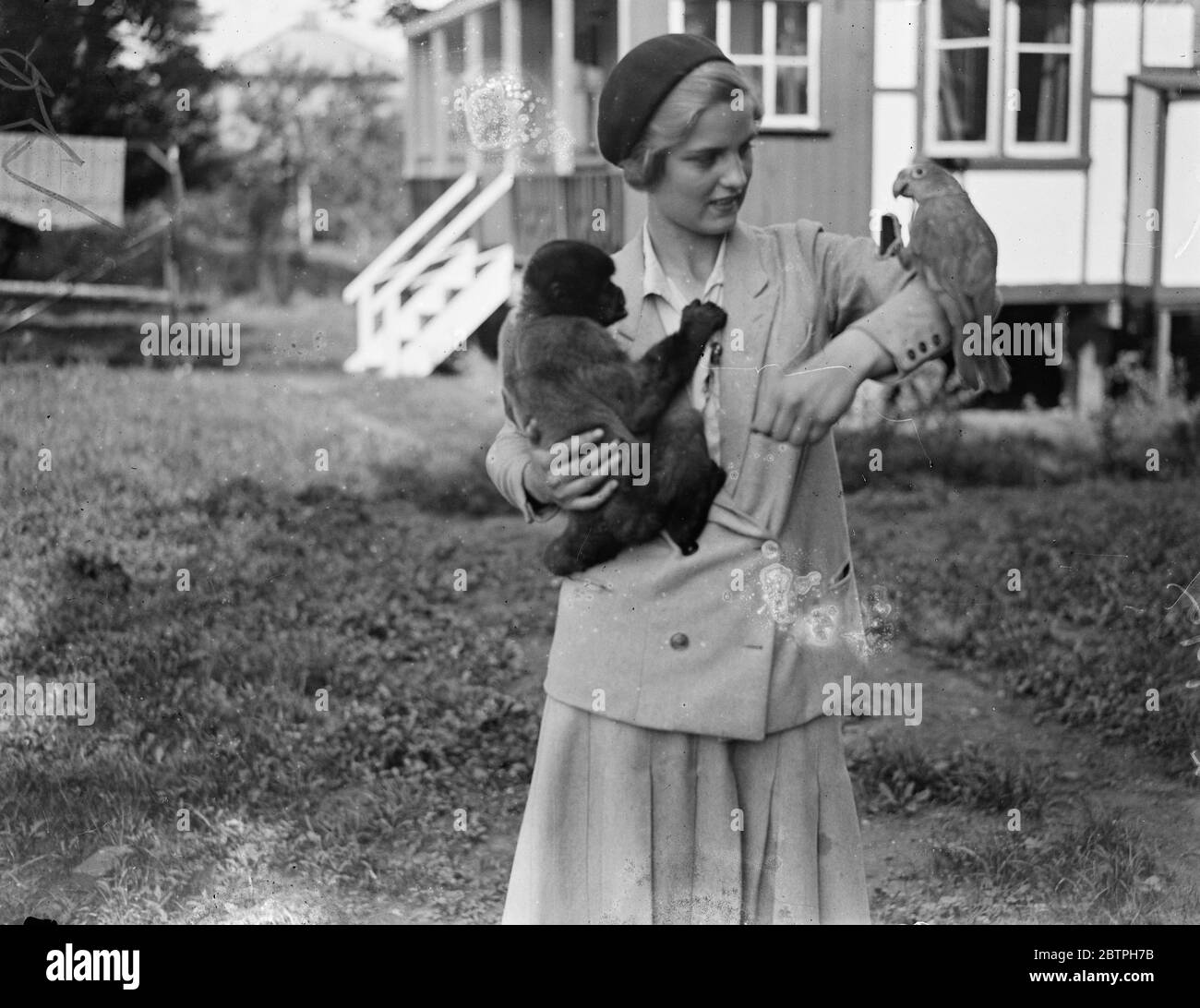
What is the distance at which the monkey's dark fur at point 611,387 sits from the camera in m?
2.66

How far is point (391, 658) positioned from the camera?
4.17 metres

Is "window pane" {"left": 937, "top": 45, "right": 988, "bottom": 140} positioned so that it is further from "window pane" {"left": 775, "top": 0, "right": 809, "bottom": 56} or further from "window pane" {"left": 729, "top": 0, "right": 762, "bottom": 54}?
"window pane" {"left": 729, "top": 0, "right": 762, "bottom": 54}

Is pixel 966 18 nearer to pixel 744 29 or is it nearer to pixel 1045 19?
pixel 1045 19

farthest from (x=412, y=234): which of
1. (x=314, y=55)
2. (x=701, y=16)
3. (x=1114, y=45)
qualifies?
(x=1114, y=45)

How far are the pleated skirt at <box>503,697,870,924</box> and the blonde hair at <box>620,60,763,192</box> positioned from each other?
1035mm

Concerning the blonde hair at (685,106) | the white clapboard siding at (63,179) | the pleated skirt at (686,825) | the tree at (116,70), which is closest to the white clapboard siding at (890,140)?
the blonde hair at (685,106)

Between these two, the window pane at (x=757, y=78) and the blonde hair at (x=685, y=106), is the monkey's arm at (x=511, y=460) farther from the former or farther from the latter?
the window pane at (x=757, y=78)

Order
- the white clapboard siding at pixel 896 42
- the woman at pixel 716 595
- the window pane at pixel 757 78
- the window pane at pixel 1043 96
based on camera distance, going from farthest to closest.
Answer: the window pane at pixel 1043 96, the window pane at pixel 757 78, the white clapboard siding at pixel 896 42, the woman at pixel 716 595

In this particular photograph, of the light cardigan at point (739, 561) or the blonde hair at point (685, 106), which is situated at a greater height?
the blonde hair at point (685, 106)

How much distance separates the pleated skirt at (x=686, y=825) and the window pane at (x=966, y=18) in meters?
2.00

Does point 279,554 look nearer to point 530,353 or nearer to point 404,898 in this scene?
point 404,898

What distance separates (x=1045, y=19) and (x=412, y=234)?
177 centimetres
